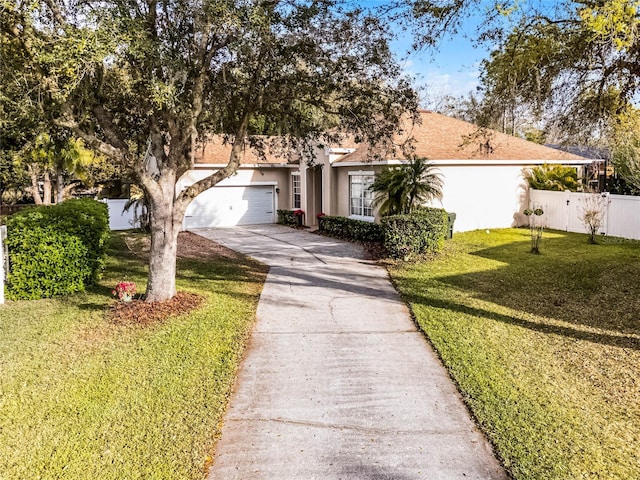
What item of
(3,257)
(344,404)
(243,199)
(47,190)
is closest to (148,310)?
(3,257)

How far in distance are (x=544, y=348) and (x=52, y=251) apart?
9.42 metres

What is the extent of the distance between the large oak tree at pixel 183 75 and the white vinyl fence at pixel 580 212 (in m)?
10.6

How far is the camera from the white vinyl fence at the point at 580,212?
16.9m

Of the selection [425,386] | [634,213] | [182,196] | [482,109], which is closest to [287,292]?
[182,196]

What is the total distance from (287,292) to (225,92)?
14.7 ft

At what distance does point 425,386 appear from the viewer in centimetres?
617

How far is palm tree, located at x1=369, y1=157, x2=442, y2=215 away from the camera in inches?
617

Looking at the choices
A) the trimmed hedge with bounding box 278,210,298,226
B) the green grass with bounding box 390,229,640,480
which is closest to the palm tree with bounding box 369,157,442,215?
the green grass with bounding box 390,229,640,480

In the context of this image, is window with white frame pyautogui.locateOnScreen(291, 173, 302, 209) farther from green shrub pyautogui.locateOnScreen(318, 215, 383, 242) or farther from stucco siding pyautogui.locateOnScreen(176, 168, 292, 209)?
green shrub pyautogui.locateOnScreen(318, 215, 383, 242)

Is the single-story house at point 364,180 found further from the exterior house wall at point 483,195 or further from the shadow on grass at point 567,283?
the shadow on grass at point 567,283

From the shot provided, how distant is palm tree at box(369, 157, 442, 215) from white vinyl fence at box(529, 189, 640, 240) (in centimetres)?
631

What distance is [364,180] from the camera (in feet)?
62.3

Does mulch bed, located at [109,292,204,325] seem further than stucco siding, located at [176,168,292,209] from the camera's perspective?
No

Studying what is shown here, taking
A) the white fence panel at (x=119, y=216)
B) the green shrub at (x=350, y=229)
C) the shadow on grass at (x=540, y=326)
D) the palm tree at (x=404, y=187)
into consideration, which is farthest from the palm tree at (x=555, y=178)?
the white fence panel at (x=119, y=216)
